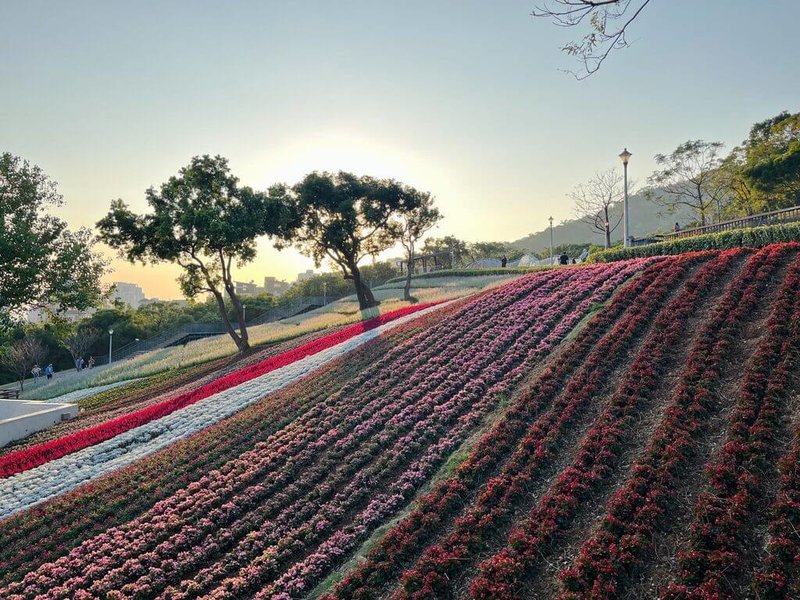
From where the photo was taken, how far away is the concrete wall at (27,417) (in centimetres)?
1909

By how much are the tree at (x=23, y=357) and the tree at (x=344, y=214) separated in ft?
99.7

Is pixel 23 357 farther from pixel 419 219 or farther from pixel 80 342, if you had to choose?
pixel 419 219

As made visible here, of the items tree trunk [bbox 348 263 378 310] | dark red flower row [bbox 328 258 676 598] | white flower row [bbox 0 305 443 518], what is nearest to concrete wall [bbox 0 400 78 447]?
white flower row [bbox 0 305 443 518]

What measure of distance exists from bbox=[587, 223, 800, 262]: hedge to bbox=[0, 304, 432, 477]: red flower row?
1200cm

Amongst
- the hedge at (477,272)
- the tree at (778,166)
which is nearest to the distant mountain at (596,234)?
the hedge at (477,272)

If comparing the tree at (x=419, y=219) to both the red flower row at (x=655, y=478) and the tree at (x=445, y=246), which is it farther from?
the tree at (x=445, y=246)

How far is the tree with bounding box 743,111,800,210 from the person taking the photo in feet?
116

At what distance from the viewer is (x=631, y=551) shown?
6.25 meters

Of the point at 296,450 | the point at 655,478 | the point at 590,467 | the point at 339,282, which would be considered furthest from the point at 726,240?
the point at 339,282

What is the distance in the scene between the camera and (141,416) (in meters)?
17.7

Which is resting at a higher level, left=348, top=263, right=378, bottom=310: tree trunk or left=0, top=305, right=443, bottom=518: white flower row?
left=348, top=263, right=378, bottom=310: tree trunk

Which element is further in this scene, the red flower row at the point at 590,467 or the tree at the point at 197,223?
the tree at the point at 197,223

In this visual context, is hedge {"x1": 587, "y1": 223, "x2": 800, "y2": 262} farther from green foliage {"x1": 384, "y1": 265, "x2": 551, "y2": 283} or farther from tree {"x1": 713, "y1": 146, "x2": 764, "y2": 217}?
tree {"x1": 713, "y1": 146, "x2": 764, "y2": 217}

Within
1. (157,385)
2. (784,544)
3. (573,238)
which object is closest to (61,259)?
(157,385)
